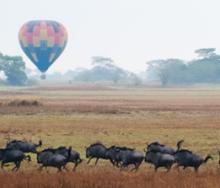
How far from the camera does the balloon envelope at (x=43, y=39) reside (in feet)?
335

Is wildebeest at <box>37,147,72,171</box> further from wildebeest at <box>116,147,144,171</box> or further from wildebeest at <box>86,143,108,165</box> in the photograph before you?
wildebeest at <box>86,143,108,165</box>

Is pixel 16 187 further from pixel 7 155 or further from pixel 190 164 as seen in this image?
pixel 190 164

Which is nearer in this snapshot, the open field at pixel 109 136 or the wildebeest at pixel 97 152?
the open field at pixel 109 136

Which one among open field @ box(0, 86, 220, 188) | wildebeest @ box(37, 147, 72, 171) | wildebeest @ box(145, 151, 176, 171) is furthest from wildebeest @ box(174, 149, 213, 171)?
wildebeest @ box(37, 147, 72, 171)

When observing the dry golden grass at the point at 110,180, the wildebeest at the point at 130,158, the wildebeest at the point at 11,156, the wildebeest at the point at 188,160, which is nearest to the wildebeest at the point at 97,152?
the wildebeest at the point at 130,158

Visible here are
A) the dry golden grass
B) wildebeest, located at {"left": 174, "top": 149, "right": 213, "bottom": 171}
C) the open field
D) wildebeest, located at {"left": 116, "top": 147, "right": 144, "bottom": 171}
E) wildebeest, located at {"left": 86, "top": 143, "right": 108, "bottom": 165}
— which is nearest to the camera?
the dry golden grass

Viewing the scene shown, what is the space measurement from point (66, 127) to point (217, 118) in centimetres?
1477

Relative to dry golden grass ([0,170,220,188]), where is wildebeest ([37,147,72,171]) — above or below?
above

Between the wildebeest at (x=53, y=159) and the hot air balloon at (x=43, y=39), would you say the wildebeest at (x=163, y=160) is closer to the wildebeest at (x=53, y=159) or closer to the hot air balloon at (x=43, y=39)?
the wildebeest at (x=53, y=159)

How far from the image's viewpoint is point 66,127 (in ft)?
157

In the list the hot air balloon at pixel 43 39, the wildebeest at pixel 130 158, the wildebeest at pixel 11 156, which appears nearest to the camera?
the wildebeest at pixel 130 158

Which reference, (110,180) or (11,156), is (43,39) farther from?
(110,180)

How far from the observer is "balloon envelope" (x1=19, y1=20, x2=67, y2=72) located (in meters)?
102

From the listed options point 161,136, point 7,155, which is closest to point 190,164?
point 7,155
